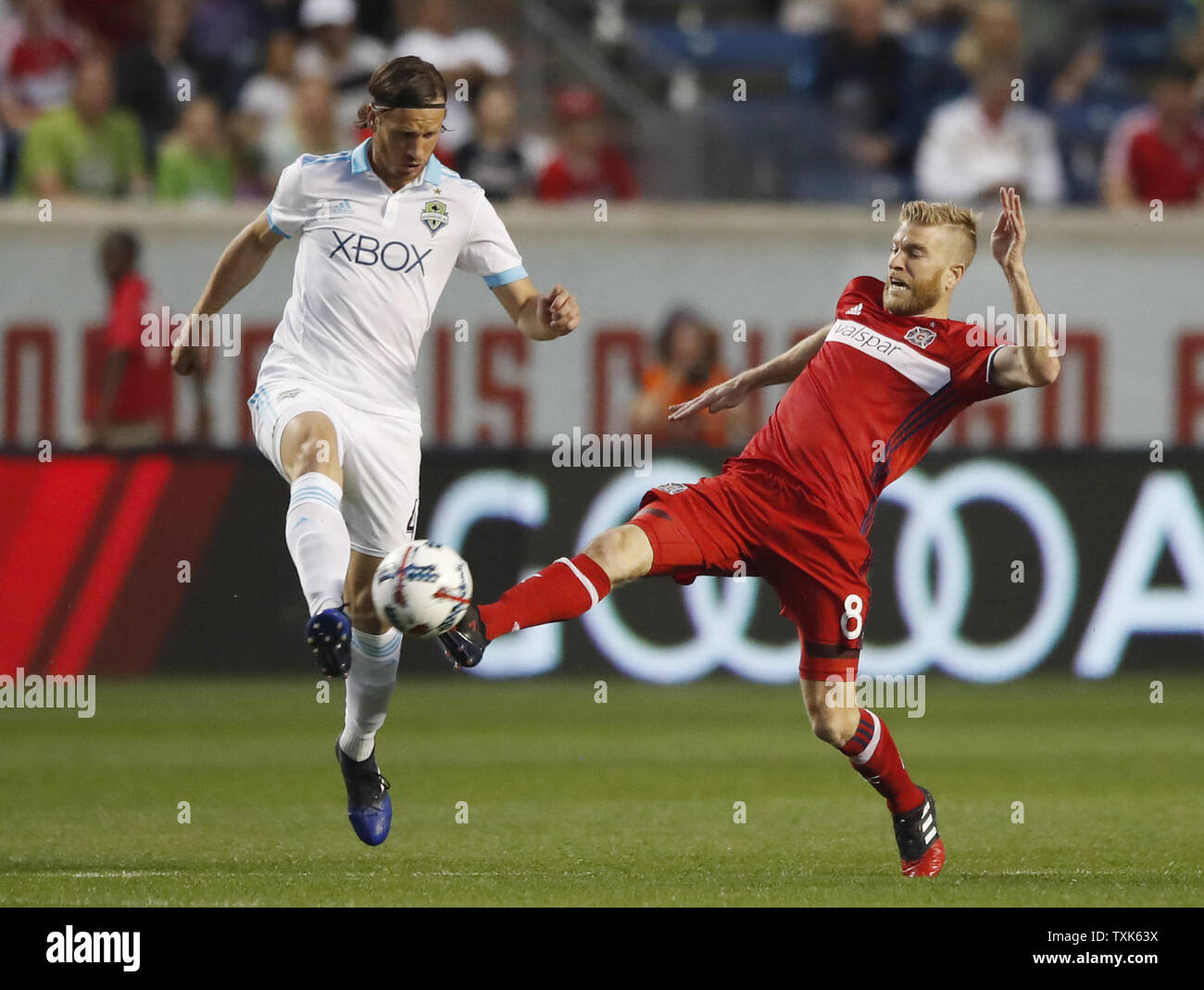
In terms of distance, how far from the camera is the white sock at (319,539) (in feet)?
20.6

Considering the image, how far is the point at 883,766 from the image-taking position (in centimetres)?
707

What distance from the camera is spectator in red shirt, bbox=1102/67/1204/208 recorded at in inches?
622

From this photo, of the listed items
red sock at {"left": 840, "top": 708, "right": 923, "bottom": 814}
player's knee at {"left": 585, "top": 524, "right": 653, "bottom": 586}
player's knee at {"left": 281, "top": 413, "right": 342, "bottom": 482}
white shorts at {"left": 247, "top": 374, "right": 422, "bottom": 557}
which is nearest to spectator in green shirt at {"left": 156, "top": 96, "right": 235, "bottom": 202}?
white shorts at {"left": 247, "top": 374, "right": 422, "bottom": 557}

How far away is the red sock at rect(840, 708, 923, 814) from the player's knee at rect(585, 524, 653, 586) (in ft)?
3.04

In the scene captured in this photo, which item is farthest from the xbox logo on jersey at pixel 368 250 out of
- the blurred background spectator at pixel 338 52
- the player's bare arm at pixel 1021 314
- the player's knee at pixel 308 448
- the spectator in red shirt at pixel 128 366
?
the blurred background spectator at pixel 338 52

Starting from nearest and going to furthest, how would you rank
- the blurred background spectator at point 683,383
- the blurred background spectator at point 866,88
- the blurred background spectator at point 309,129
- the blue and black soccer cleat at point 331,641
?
the blue and black soccer cleat at point 331,641
the blurred background spectator at point 683,383
the blurred background spectator at point 309,129
the blurred background spectator at point 866,88

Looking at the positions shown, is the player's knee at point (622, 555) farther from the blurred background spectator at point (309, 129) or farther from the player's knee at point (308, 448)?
the blurred background spectator at point (309, 129)

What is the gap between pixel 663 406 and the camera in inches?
565

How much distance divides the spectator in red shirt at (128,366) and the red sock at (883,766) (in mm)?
8217

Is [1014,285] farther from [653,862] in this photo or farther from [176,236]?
[176,236]

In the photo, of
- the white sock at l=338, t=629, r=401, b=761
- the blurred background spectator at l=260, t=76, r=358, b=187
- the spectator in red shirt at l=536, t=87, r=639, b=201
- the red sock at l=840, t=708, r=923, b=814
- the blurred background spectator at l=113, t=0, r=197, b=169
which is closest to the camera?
the red sock at l=840, t=708, r=923, b=814

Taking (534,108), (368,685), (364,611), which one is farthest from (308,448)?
(534,108)

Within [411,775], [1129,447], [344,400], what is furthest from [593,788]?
[1129,447]

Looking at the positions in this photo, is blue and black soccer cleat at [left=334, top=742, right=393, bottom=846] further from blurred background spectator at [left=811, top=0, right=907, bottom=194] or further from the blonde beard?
blurred background spectator at [left=811, top=0, right=907, bottom=194]
